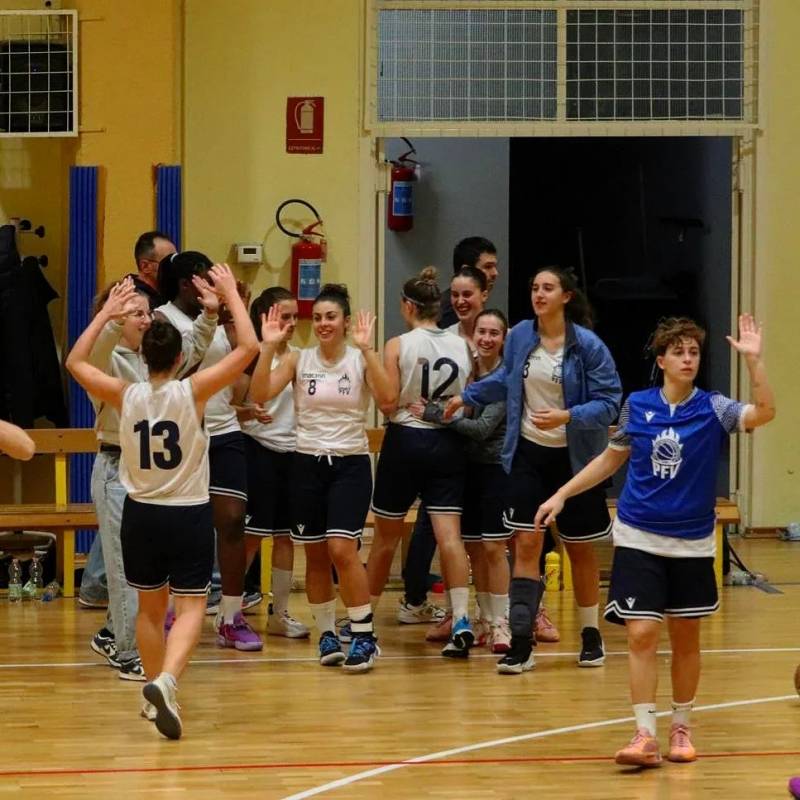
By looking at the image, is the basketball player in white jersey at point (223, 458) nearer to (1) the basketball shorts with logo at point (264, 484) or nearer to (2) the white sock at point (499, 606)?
(1) the basketball shorts with logo at point (264, 484)

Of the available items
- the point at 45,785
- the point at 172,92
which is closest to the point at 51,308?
the point at 172,92

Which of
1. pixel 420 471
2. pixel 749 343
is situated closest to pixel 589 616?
pixel 420 471

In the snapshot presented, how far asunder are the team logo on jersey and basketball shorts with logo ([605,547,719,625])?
0.96 feet

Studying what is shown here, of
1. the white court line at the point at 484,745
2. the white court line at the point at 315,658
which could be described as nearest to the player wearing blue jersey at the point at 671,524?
the white court line at the point at 484,745

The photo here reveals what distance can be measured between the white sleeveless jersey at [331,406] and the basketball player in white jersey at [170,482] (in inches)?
44.9

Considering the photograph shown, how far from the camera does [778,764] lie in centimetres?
573

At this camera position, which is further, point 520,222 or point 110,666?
point 520,222

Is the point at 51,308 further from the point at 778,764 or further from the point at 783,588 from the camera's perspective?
the point at 778,764

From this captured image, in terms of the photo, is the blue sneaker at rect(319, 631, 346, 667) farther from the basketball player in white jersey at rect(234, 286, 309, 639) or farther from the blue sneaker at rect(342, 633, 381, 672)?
the basketball player in white jersey at rect(234, 286, 309, 639)

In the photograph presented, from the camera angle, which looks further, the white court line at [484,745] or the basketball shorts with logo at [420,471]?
the basketball shorts with logo at [420,471]

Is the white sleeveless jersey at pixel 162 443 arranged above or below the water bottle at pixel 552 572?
above

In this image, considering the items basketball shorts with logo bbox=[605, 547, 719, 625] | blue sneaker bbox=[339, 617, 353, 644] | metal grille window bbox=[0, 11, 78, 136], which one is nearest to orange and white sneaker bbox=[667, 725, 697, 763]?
basketball shorts with logo bbox=[605, 547, 719, 625]

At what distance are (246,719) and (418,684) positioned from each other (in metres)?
0.90

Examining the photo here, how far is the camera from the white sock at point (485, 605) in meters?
7.71
